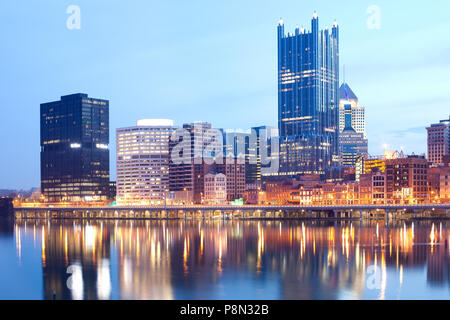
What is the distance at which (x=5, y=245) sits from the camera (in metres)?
110

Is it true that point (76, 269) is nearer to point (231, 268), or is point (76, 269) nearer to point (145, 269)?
point (145, 269)

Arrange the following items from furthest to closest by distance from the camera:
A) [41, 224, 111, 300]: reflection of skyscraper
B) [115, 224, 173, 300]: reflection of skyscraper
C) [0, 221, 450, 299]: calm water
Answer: [41, 224, 111, 300]: reflection of skyscraper
[0, 221, 450, 299]: calm water
[115, 224, 173, 300]: reflection of skyscraper

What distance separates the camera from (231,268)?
7231 cm

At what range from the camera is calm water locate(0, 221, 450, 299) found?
56.8m

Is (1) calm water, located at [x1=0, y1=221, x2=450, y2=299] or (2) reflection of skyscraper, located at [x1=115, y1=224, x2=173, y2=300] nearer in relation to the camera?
(2) reflection of skyscraper, located at [x1=115, y1=224, x2=173, y2=300]

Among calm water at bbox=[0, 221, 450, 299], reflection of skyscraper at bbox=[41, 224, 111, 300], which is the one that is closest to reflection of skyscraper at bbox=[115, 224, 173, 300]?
calm water at bbox=[0, 221, 450, 299]

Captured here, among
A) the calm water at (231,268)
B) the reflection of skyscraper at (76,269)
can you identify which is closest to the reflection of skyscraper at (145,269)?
the calm water at (231,268)

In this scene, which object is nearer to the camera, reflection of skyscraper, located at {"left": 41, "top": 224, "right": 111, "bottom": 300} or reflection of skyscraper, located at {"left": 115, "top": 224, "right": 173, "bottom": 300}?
reflection of skyscraper, located at {"left": 115, "top": 224, "right": 173, "bottom": 300}

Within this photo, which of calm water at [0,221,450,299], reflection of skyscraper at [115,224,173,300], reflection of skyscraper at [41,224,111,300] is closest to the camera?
reflection of skyscraper at [115,224,173,300]

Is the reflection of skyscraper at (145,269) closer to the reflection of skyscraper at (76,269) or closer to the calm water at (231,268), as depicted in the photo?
the calm water at (231,268)

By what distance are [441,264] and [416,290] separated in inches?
671

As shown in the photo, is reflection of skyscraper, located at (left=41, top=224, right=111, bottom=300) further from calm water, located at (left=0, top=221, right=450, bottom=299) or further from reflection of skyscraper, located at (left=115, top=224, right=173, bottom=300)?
reflection of skyscraper, located at (left=115, top=224, right=173, bottom=300)

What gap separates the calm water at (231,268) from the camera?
56.8 meters
